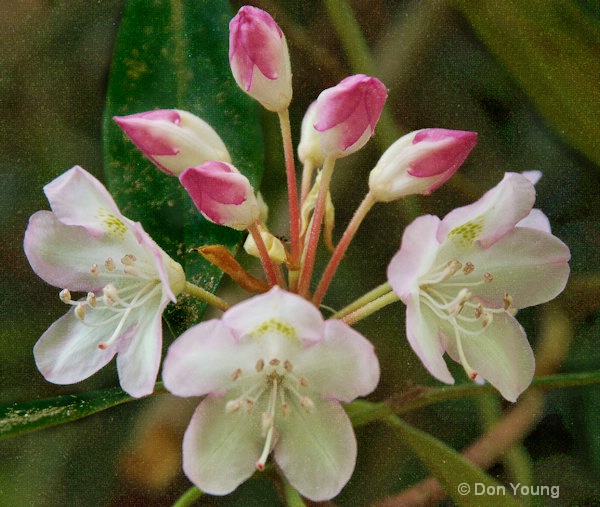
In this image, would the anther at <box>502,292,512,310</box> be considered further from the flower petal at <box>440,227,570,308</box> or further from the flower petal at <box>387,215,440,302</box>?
the flower petal at <box>387,215,440,302</box>

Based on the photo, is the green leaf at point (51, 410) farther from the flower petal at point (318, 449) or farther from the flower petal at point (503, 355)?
the flower petal at point (503, 355)

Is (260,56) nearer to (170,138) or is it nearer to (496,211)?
(170,138)

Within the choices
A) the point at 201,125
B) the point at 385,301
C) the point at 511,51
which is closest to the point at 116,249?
the point at 201,125

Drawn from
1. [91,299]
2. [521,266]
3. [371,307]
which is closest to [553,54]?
[521,266]

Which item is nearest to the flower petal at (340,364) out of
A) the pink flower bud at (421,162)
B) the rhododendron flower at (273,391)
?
the rhododendron flower at (273,391)

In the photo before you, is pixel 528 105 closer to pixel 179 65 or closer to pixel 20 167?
pixel 179 65

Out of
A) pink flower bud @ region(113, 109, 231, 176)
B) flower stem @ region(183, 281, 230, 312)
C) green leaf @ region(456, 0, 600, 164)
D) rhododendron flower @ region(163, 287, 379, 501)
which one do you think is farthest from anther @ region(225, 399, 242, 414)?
green leaf @ region(456, 0, 600, 164)
